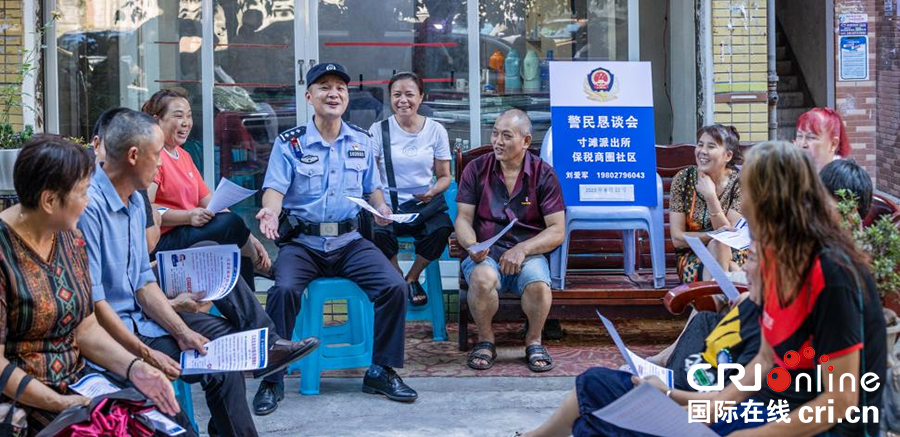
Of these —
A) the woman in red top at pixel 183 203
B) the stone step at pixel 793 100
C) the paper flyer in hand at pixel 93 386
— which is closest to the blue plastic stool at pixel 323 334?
the woman in red top at pixel 183 203

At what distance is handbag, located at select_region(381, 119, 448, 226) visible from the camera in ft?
22.4

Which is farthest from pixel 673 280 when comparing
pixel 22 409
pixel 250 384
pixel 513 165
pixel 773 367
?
pixel 22 409

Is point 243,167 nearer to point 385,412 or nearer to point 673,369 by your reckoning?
point 385,412

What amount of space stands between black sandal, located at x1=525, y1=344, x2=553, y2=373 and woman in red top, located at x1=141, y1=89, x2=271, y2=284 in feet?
4.98

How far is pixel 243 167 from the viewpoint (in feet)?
26.9

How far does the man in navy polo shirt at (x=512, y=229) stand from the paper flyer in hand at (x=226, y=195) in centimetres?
150

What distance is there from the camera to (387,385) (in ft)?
19.0

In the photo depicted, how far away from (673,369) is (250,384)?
9.40 ft

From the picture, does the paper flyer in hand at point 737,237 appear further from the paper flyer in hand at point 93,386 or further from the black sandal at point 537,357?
the paper flyer in hand at point 93,386

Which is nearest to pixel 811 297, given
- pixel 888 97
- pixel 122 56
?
pixel 122 56

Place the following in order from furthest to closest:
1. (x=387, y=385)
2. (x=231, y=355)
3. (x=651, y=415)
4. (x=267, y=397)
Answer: (x=387, y=385) < (x=267, y=397) < (x=231, y=355) < (x=651, y=415)

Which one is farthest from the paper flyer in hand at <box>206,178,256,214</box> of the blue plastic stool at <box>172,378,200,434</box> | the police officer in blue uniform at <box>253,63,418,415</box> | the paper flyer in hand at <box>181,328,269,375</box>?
the paper flyer in hand at <box>181,328,269,375</box>

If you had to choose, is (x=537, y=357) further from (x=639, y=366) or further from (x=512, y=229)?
(x=639, y=366)

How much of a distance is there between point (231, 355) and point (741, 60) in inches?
185
